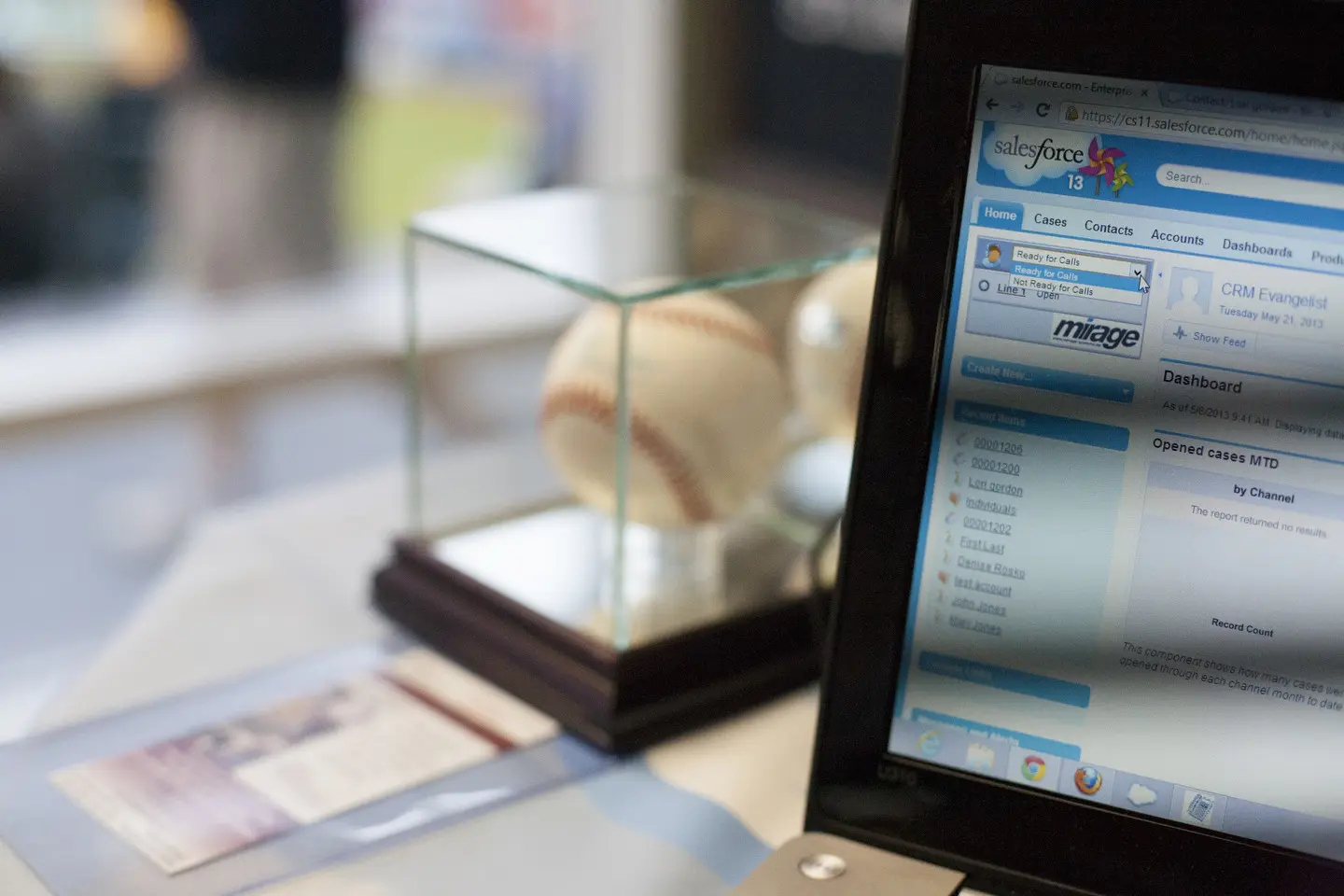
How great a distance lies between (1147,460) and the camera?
536 millimetres

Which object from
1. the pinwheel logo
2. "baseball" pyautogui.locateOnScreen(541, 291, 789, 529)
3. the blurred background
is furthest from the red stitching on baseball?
the blurred background

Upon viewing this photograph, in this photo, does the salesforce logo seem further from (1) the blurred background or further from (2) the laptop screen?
(1) the blurred background

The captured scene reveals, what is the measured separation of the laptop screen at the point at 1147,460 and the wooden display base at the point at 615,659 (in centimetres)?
23

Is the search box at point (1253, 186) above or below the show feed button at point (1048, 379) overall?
above

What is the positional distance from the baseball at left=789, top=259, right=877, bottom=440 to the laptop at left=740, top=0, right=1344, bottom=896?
298 millimetres

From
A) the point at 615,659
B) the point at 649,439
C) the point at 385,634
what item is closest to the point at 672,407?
the point at 649,439

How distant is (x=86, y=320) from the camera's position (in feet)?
8.40

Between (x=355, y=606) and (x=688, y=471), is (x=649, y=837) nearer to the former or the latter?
(x=688, y=471)

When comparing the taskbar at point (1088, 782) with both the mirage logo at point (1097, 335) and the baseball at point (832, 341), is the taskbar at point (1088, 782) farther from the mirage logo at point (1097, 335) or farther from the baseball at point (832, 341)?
the baseball at point (832, 341)

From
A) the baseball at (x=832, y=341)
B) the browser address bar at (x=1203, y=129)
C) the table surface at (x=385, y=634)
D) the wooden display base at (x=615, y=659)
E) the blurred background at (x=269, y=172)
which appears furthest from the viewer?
the blurred background at (x=269, y=172)

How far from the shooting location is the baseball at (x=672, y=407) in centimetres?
77

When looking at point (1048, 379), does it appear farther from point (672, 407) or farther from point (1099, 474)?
point (672, 407)

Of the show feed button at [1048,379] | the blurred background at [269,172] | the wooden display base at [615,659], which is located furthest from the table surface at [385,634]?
the blurred background at [269,172]

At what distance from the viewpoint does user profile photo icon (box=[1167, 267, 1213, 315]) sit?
0.52 m
